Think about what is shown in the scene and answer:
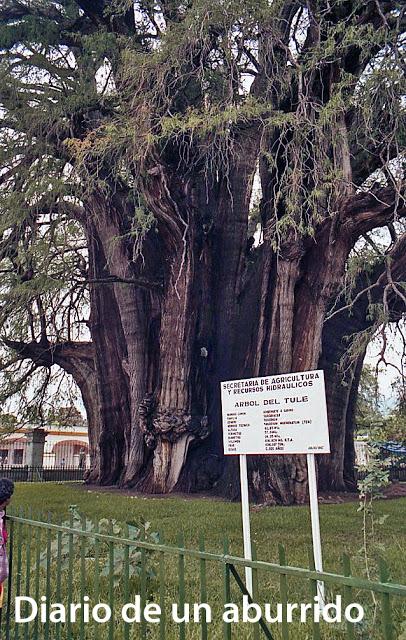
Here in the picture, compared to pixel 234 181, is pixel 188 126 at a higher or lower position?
lower

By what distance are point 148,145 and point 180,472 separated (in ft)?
22.0

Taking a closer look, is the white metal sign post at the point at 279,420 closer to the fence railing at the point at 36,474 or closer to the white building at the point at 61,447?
the fence railing at the point at 36,474

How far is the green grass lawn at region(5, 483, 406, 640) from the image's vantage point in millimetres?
4102

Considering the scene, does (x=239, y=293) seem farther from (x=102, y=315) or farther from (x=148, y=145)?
(x=148, y=145)

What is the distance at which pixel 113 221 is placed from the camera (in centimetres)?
1380

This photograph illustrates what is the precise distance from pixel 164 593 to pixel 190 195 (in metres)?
10.2

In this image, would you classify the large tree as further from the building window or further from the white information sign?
the building window

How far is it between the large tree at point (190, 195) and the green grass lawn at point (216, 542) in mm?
1476

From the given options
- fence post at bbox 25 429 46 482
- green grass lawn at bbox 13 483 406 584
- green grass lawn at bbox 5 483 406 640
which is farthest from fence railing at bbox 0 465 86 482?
green grass lawn at bbox 13 483 406 584

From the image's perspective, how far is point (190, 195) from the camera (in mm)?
12688

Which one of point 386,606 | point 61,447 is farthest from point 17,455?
A: point 386,606

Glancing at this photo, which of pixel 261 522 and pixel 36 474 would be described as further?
pixel 36 474

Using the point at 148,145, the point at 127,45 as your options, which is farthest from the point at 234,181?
the point at 148,145

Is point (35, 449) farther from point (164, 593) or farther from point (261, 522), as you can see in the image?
point (164, 593)
